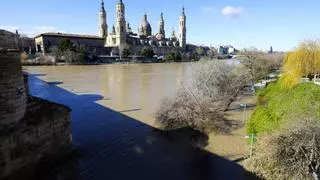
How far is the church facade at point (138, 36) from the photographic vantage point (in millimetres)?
109000

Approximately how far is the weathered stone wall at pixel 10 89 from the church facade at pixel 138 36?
90.7m

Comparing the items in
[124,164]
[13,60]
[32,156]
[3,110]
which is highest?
[13,60]

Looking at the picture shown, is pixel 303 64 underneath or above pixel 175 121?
above

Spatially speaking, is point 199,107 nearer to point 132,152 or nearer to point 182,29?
point 132,152

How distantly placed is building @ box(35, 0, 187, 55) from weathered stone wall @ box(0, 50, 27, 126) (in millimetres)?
84653

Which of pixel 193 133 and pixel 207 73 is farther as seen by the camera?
pixel 207 73

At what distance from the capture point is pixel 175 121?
16.5 meters

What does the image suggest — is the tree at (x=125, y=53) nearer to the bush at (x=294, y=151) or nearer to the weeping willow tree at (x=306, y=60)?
the weeping willow tree at (x=306, y=60)

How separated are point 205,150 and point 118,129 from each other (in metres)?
6.03

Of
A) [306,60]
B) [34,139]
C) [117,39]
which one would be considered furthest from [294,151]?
[117,39]

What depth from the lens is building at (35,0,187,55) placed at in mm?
96625

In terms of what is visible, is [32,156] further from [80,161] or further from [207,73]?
[207,73]

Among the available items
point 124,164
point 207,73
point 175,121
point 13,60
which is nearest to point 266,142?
point 124,164

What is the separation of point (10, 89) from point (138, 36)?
394 feet
